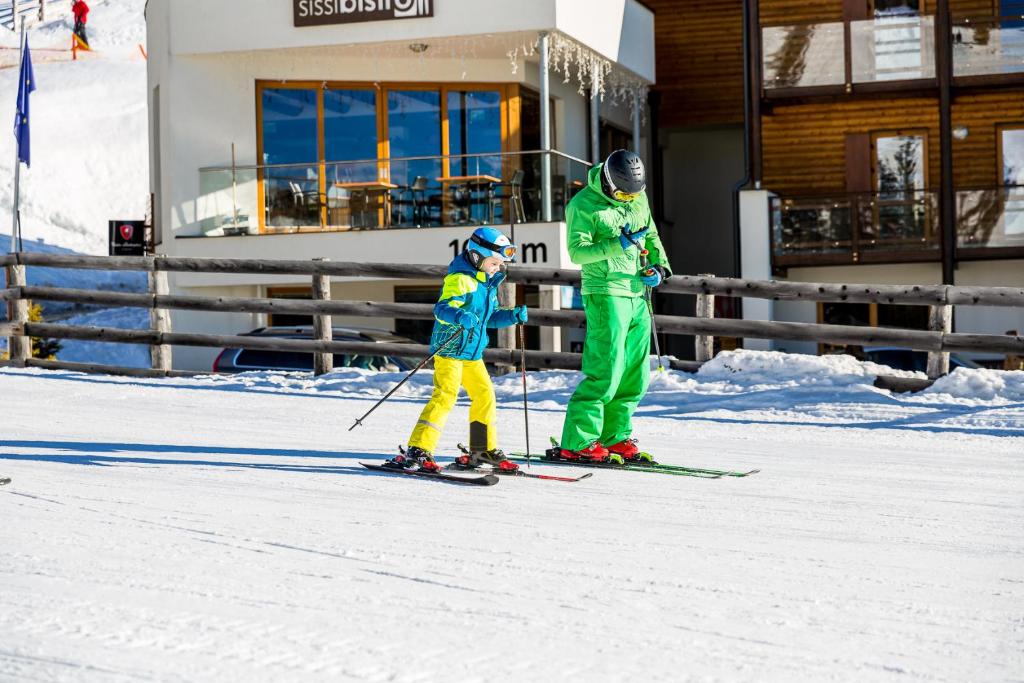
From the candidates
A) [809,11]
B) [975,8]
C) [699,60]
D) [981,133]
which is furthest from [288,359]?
[975,8]

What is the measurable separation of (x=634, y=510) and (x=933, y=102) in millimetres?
18094

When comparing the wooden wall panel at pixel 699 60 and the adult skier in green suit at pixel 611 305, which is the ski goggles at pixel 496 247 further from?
the wooden wall panel at pixel 699 60

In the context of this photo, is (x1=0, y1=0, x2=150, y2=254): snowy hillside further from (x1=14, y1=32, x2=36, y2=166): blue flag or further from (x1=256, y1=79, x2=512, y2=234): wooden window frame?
(x1=256, y1=79, x2=512, y2=234): wooden window frame

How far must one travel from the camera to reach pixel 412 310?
12.8m

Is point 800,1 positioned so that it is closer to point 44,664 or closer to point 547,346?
point 547,346

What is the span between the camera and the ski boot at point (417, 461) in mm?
7324

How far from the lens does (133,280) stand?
146ft

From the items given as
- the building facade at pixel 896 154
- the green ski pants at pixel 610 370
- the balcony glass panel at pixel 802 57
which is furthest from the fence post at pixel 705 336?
the balcony glass panel at pixel 802 57

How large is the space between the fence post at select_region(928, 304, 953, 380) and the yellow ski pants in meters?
5.13

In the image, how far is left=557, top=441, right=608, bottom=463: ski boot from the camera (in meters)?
7.84

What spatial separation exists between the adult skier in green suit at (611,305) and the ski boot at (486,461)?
551mm

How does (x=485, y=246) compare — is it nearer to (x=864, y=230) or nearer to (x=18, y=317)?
(x=18, y=317)

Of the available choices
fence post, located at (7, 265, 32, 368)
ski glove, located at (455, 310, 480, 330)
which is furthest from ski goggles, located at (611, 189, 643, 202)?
fence post, located at (7, 265, 32, 368)

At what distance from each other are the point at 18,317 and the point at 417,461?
812 cm
